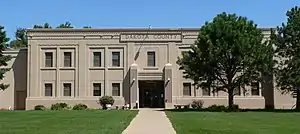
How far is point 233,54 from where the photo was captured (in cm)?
4419

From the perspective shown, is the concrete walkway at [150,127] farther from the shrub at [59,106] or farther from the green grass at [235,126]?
the shrub at [59,106]

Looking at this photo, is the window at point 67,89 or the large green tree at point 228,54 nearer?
the large green tree at point 228,54

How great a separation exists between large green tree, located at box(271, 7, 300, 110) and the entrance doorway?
14720mm

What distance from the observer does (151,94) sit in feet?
190

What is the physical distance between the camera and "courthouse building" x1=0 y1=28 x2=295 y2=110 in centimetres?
5628

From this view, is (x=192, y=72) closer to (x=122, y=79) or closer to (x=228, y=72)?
(x=228, y=72)

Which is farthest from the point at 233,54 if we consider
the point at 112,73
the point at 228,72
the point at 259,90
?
the point at 112,73

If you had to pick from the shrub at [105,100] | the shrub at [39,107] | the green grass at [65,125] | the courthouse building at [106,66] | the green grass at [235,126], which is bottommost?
the green grass at [235,126]

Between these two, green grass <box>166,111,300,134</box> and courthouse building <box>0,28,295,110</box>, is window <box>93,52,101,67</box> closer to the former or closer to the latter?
courthouse building <box>0,28,295,110</box>

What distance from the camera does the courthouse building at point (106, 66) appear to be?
56.3 m

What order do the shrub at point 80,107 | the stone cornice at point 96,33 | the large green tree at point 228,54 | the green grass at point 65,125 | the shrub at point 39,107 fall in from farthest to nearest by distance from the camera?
the stone cornice at point 96,33 < the shrub at point 39,107 < the shrub at point 80,107 < the large green tree at point 228,54 < the green grass at point 65,125

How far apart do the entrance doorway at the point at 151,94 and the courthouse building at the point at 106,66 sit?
0.82ft

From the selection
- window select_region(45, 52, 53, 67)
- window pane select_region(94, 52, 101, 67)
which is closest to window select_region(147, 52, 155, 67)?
window pane select_region(94, 52, 101, 67)

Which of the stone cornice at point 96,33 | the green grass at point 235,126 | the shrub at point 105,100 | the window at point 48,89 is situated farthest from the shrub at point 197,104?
the green grass at point 235,126
